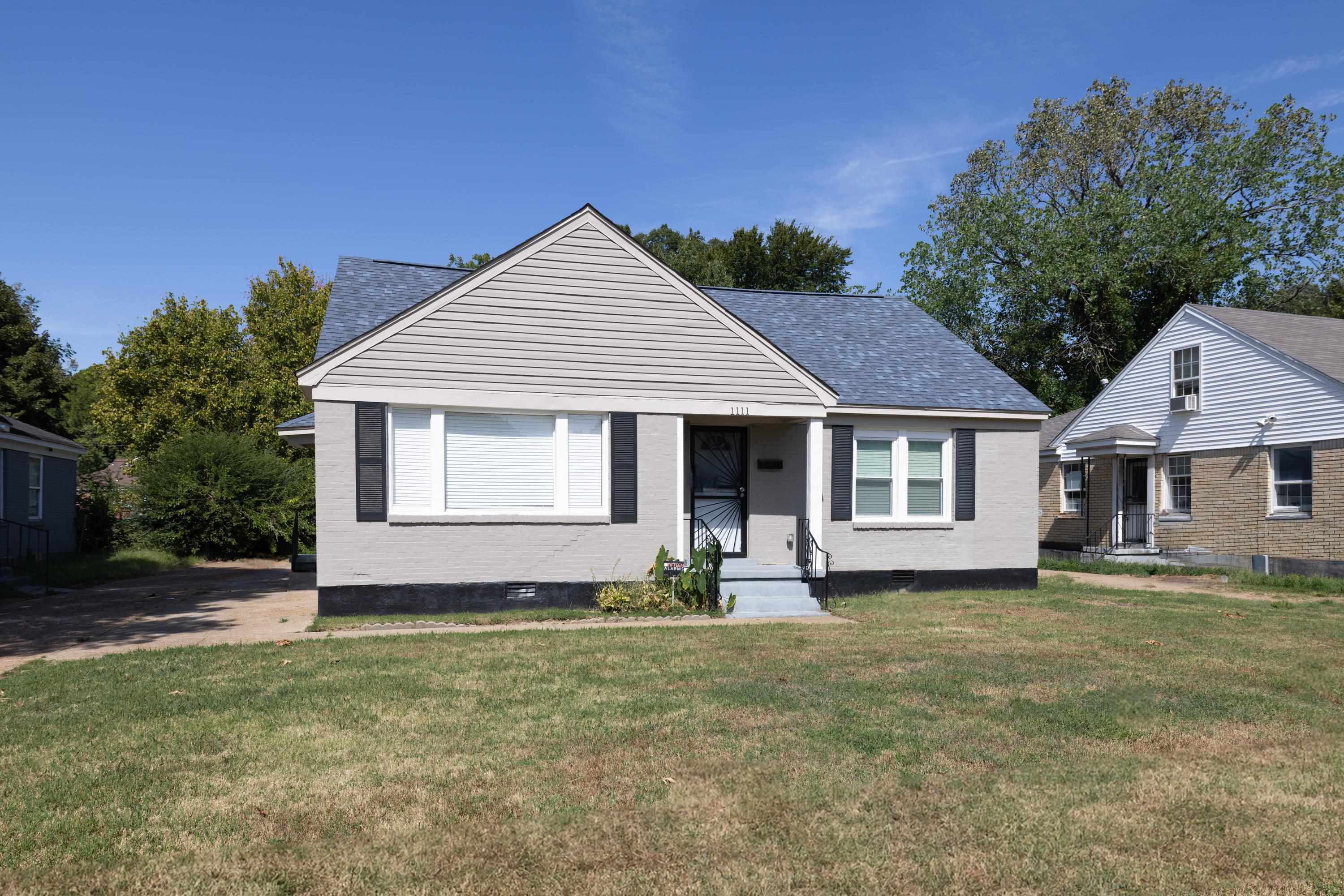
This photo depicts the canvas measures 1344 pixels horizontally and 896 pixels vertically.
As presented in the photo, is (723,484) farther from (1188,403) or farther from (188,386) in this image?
(188,386)

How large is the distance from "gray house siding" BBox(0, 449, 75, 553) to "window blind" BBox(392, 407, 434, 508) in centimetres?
1292

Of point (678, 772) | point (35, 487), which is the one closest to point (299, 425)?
point (678, 772)

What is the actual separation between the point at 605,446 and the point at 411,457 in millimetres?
2692

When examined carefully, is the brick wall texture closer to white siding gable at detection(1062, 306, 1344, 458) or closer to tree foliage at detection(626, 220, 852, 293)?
white siding gable at detection(1062, 306, 1344, 458)

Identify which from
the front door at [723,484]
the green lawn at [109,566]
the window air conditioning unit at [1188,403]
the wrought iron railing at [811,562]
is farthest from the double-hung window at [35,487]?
the window air conditioning unit at [1188,403]

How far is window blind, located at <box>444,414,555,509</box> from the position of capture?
1226cm

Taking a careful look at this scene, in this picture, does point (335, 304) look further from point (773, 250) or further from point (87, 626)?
point (773, 250)

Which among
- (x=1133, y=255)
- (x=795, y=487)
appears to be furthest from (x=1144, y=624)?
(x=1133, y=255)

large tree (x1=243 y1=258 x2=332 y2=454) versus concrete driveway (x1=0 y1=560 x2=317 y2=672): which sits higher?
large tree (x1=243 y1=258 x2=332 y2=454)

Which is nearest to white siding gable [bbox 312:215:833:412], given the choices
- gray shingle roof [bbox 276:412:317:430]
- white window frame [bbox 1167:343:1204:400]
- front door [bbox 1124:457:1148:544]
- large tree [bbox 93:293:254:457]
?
gray shingle roof [bbox 276:412:317:430]

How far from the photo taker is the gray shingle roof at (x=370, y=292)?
12.9m

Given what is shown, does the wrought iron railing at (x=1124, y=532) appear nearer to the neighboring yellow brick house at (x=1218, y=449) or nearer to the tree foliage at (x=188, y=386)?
the neighboring yellow brick house at (x=1218, y=449)

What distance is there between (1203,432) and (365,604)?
19.2 meters

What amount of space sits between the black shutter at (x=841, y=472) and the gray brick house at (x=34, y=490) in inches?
644
